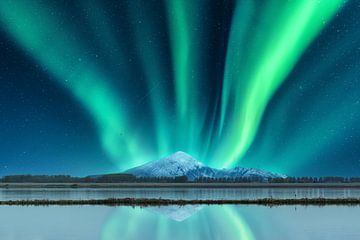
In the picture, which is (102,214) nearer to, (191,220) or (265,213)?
(191,220)

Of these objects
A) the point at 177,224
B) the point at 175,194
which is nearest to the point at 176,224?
the point at 177,224

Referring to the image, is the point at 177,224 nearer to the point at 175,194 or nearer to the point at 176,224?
the point at 176,224

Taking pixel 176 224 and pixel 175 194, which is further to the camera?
pixel 175 194

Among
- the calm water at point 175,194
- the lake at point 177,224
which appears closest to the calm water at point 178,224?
the lake at point 177,224

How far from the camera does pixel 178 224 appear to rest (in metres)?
32.0

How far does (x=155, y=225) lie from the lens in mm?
31438

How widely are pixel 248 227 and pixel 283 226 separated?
1934 mm

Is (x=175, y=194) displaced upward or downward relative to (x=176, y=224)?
upward

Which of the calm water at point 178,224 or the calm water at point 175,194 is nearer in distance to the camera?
the calm water at point 178,224

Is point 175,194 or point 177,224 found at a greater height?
point 175,194

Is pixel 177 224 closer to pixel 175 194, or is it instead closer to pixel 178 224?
pixel 178 224

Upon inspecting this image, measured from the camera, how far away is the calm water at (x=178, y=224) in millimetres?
26719

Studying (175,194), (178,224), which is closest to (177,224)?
(178,224)

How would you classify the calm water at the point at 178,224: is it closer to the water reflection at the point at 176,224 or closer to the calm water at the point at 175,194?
the water reflection at the point at 176,224
